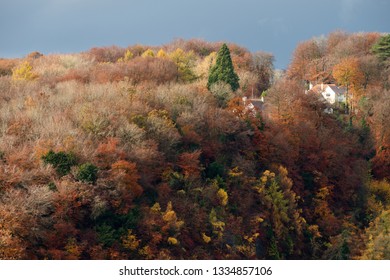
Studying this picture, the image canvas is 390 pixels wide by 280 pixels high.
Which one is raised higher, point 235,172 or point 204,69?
point 204,69

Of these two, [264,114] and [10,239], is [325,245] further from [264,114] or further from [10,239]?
[10,239]

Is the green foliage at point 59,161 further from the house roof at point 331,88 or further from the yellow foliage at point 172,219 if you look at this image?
the house roof at point 331,88

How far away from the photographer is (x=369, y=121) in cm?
6838

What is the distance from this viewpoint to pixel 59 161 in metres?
31.1

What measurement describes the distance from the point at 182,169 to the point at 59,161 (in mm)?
11436

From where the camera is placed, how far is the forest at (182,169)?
96.9 feet

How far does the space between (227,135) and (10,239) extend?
26.9m

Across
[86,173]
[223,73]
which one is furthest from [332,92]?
[86,173]

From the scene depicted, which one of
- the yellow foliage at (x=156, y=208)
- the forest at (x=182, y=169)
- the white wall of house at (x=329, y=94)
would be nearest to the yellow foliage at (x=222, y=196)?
the forest at (x=182, y=169)

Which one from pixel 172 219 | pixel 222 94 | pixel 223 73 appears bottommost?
pixel 172 219

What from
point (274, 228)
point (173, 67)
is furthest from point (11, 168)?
point (173, 67)

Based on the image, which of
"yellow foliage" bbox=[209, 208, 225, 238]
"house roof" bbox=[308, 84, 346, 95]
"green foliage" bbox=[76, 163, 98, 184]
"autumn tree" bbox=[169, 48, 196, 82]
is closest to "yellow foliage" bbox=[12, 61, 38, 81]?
"autumn tree" bbox=[169, 48, 196, 82]

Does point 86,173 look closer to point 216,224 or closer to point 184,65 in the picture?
point 216,224

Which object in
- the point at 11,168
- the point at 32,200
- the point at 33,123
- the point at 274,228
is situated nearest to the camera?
the point at 32,200
